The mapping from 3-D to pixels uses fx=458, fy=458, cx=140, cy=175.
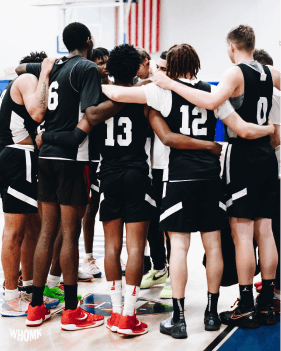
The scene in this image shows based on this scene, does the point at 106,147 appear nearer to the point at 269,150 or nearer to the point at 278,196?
the point at 269,150

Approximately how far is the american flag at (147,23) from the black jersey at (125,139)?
9397mm

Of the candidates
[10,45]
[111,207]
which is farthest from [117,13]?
[111,207]

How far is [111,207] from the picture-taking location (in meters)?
2.91

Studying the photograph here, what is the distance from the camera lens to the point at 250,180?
2988 millimetres

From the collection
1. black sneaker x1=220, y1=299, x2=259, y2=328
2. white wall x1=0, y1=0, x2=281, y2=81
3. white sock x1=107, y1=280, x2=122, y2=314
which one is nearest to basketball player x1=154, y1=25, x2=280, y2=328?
black sneaker x1=220, y1=299, x2=259, y2=328

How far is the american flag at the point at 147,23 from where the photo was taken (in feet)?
38.9

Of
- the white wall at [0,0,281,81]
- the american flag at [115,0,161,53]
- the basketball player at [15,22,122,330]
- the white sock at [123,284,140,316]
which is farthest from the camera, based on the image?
the american flag at [115,0,161,53]

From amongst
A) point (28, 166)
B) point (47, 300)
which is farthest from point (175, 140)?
point (47, 300)

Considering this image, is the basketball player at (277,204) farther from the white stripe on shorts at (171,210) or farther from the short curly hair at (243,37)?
the white stripe on shorts at (171,210)

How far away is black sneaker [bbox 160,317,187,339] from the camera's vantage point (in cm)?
282

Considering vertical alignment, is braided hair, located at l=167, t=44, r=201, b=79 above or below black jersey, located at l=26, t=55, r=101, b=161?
above

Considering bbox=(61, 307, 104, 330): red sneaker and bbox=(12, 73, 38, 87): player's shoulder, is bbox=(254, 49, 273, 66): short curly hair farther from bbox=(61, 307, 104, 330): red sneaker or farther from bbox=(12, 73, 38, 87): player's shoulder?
bbox=(61, 307, 104, 330): red sneaker

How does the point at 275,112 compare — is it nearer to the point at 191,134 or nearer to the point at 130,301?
the point at 191,134

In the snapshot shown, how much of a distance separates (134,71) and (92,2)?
983 centimetres
